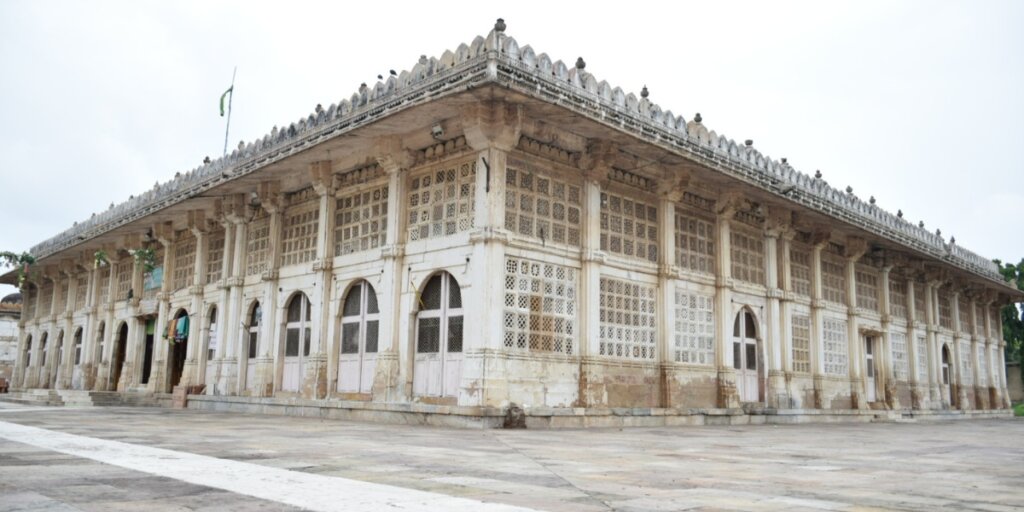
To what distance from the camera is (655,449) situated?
927cm

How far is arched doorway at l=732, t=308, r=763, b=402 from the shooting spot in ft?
66.3

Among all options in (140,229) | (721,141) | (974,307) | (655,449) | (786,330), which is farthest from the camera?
(974,307)

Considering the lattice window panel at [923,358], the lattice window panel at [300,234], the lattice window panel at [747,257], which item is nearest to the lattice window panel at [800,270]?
the lattice window panel at [747,257]

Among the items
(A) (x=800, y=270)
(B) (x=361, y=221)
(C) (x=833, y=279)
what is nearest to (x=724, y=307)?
(A) (x=800, y=270)

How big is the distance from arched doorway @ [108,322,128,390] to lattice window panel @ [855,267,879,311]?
2514 centimetres

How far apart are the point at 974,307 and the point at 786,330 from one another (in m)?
16.8

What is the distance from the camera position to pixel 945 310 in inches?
1220

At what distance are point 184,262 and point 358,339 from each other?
1043 centimetres

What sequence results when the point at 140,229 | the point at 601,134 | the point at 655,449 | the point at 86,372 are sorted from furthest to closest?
the point at 86,372, the point at 140,229, the point at 601,134, the point at 655,449

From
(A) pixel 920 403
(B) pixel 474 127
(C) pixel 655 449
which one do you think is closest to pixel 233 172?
(B) pixel 474 127

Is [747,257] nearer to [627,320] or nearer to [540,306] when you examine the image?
[627,320]

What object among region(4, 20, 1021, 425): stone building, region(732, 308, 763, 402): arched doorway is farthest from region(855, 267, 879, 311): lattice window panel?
region(732, 308, 763, 402): arched doorway

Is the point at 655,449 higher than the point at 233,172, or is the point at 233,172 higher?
the point at 233,172

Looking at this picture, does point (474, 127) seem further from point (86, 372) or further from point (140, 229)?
point (86, 372)
